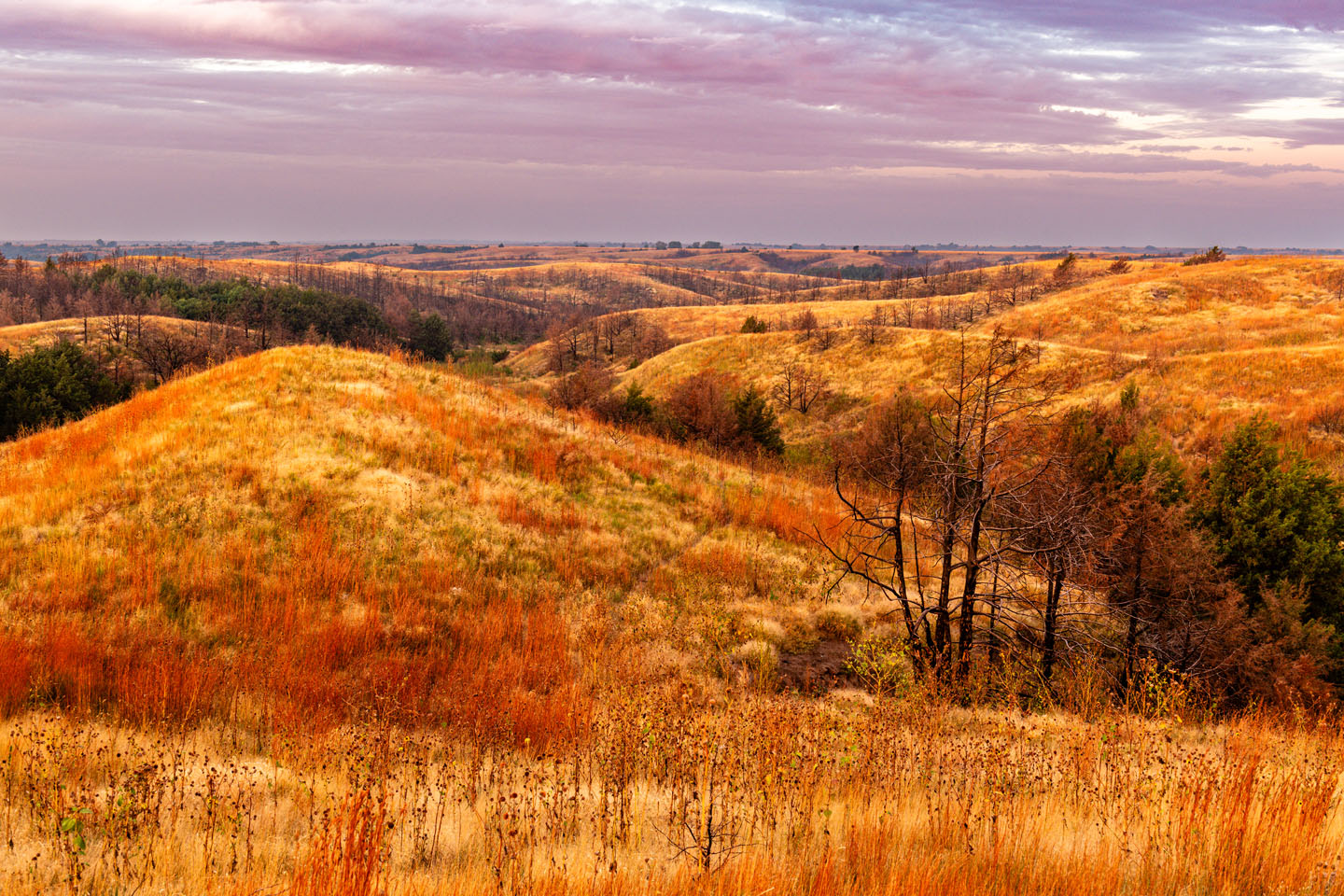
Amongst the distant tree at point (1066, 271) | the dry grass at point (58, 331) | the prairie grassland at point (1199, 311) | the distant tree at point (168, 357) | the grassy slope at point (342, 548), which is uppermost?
the distant tree at point (1066, 271)

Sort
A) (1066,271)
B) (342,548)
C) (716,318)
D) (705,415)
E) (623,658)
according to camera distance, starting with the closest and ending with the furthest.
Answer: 1. (623,658)
2. (342,548)
3. (705,415)
4. (1066,271)
5. (716,318)

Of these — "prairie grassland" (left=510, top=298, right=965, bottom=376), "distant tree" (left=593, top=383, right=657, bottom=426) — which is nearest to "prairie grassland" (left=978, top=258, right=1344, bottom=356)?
"distant tree" (left=593, top=383, right=657, bottom=426)

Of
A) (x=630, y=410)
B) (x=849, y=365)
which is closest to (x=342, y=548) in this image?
(x=630, y=410)

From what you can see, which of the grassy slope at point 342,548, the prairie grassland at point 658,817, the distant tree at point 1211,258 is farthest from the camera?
the distant tree at point 1211,258

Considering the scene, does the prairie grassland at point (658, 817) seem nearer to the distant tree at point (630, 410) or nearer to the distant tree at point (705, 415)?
the distant tree at point (705, 415)

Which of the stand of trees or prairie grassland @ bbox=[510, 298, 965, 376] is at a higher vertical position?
prairie grassland @ bbox=[510, 298, 965, 376]

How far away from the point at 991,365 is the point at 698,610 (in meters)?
5.96

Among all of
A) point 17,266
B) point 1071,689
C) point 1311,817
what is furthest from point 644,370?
point 17,266

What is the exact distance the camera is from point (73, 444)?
41.4ft

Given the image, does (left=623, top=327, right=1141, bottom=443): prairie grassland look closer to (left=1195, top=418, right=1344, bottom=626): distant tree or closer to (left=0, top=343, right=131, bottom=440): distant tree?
(left=1195, top=418, right=1344, bottom=626): distant tree

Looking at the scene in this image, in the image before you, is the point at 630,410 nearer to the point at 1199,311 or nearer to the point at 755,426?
the point at 755,426

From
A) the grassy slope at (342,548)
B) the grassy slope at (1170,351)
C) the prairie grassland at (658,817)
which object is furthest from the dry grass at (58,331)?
the prairie grassland at (658,817)

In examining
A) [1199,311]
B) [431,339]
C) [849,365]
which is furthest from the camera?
[431,339]

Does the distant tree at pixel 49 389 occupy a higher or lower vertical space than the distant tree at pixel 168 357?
lower
